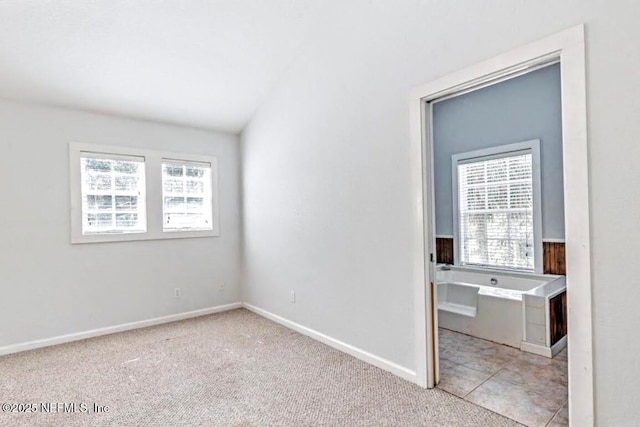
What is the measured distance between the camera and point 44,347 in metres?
3.37

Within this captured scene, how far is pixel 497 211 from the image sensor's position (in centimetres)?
443

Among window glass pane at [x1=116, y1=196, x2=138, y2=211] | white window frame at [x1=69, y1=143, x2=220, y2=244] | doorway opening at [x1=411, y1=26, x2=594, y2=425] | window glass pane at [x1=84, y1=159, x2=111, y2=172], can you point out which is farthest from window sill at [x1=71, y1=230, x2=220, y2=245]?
doorway opening at [x1=411, y1=26, x2=594, y2=425]

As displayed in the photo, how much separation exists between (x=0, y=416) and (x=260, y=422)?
64.5 inches

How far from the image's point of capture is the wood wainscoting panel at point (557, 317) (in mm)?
3014

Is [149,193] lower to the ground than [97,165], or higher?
lower

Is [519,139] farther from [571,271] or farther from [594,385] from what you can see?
[594,385]

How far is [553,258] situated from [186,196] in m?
4.30

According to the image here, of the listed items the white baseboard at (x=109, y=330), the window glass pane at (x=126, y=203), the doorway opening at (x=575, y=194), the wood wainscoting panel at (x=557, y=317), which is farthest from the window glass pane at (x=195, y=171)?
the wood wainscoting panel at (x=557, y=317)

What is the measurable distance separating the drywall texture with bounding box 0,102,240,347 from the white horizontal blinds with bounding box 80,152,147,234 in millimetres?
159

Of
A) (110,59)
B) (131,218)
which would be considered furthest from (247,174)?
(110,59)

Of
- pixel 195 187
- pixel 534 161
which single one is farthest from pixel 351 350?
pixel 534 161

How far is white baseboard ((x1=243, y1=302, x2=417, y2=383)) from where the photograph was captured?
102 inches

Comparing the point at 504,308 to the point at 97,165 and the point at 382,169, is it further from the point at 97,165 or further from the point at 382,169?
the point at 97,165

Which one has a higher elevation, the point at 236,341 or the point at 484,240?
the point at 484,240
